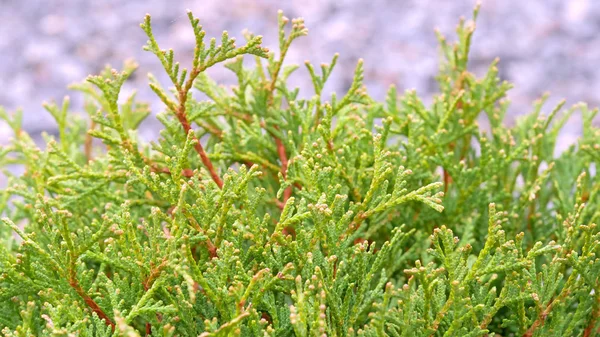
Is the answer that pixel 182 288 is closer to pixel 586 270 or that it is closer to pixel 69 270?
pixel 69 270

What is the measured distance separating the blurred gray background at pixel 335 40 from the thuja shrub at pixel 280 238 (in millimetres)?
4040

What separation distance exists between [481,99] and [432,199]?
2.96ft

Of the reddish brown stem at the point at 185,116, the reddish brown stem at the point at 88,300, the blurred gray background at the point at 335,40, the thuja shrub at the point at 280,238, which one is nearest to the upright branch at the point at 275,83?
the thuja shrub at the point at 280,238

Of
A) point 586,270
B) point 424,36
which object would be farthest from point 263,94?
point 424,36

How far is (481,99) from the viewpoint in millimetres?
2355

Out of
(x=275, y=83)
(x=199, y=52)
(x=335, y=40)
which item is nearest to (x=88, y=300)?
(x=199, y=52)

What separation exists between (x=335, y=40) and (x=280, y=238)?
17.6 feet

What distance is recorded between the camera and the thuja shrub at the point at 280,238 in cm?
145

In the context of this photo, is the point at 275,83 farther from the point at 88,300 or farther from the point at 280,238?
the point at 88,300

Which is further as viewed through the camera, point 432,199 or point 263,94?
point 263,94

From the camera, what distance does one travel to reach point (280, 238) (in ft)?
5.07

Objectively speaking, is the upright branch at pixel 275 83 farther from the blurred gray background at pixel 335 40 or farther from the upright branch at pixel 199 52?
the blurred gray background at pixel 335 40

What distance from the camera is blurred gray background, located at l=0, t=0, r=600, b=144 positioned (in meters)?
6.28

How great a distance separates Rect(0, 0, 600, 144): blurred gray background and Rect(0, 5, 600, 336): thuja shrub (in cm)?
404
